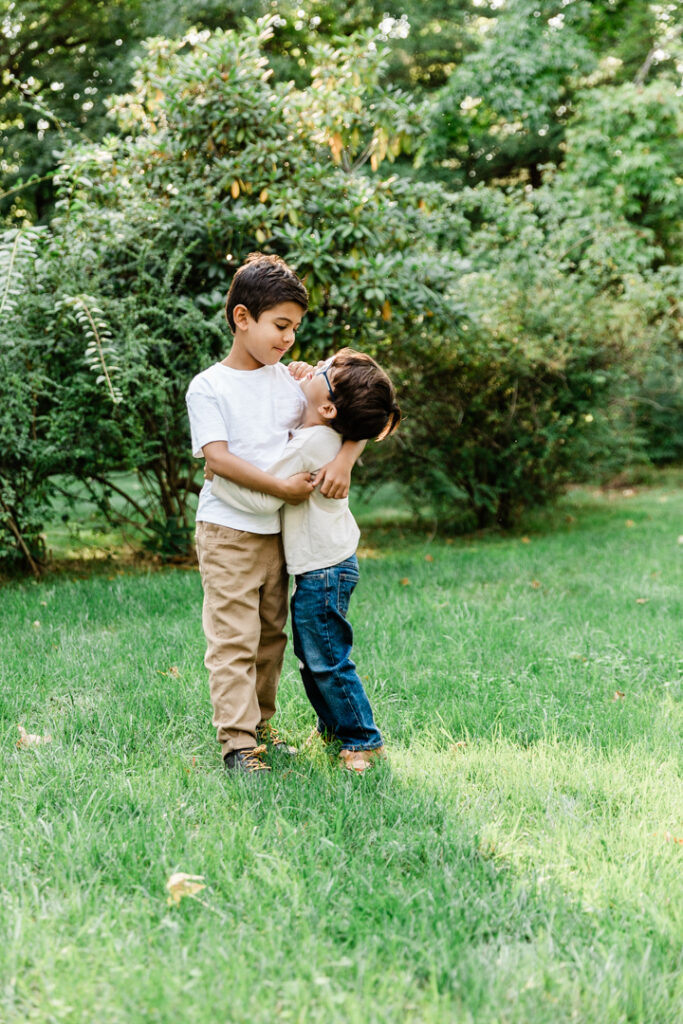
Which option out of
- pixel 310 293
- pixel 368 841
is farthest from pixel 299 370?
pixel 310 293

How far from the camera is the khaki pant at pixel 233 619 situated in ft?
9.08

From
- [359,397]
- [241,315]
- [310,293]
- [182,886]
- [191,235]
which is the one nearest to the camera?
[182,886]

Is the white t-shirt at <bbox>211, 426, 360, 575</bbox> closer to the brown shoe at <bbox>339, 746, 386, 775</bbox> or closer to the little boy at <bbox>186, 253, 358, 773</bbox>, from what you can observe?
the little boy at <bbox>186, 253, 358, 773</bbox>

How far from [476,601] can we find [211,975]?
141 inches

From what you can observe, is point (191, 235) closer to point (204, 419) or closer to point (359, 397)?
point (204, 419)

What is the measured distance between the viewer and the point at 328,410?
107 inches

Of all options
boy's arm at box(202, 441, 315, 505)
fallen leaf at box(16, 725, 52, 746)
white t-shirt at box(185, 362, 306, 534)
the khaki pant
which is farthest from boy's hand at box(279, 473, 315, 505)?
fallen leaf at box(16, 725, 52, 746)

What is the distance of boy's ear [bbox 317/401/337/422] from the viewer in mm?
2711

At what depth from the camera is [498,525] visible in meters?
8.52

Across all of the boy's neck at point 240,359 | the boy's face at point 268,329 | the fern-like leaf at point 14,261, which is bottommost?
the boy's neck at point 240,359

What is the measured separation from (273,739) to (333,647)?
19.7 inches

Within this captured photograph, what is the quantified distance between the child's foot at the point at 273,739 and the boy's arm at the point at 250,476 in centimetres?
88

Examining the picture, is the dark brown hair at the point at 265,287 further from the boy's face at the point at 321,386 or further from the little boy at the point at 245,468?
the boy's face at the point at 321,386

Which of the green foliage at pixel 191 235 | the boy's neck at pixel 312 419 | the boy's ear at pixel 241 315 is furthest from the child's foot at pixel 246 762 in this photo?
the green foliage at pixel 191 235
